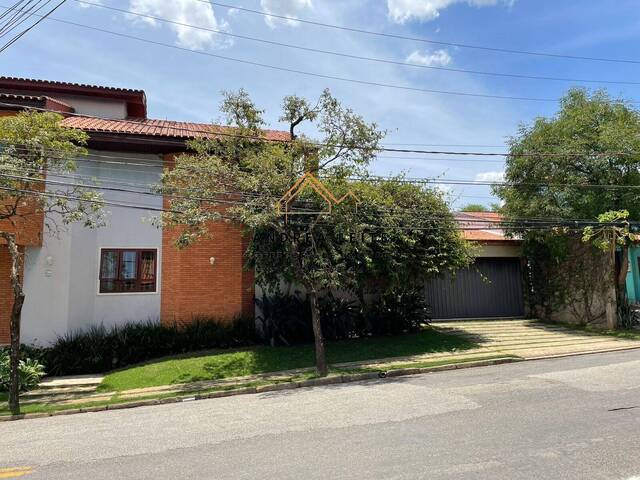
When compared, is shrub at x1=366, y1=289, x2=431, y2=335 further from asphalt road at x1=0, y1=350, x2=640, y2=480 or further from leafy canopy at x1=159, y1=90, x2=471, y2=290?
asphalt road at x1=0, y1=350, x2=640, y2=480

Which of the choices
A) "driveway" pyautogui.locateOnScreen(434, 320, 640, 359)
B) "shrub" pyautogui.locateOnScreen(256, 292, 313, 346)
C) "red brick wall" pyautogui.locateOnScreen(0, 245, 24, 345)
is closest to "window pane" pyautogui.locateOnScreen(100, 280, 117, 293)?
"red brick wall" pyautogui.locateOnScreen(0, 245, 24, 345)

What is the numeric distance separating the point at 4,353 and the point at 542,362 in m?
14.0

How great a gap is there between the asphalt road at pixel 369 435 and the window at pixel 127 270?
608cm

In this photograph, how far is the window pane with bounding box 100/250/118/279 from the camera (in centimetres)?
1409

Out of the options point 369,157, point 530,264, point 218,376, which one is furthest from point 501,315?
point 218,376

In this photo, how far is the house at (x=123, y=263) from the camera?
1318 cm

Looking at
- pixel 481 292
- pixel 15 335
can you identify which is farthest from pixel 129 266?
pixel 481 292

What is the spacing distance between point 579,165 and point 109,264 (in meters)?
16.5

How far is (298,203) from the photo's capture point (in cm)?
1194

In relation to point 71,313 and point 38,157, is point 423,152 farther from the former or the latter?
point 71,313

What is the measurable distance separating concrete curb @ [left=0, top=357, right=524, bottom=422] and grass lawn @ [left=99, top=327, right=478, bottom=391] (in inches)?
59.0

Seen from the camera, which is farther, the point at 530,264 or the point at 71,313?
the point at 530,264

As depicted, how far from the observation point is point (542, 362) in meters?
11.5

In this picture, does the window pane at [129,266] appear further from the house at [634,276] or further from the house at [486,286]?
the house at [634,276]
